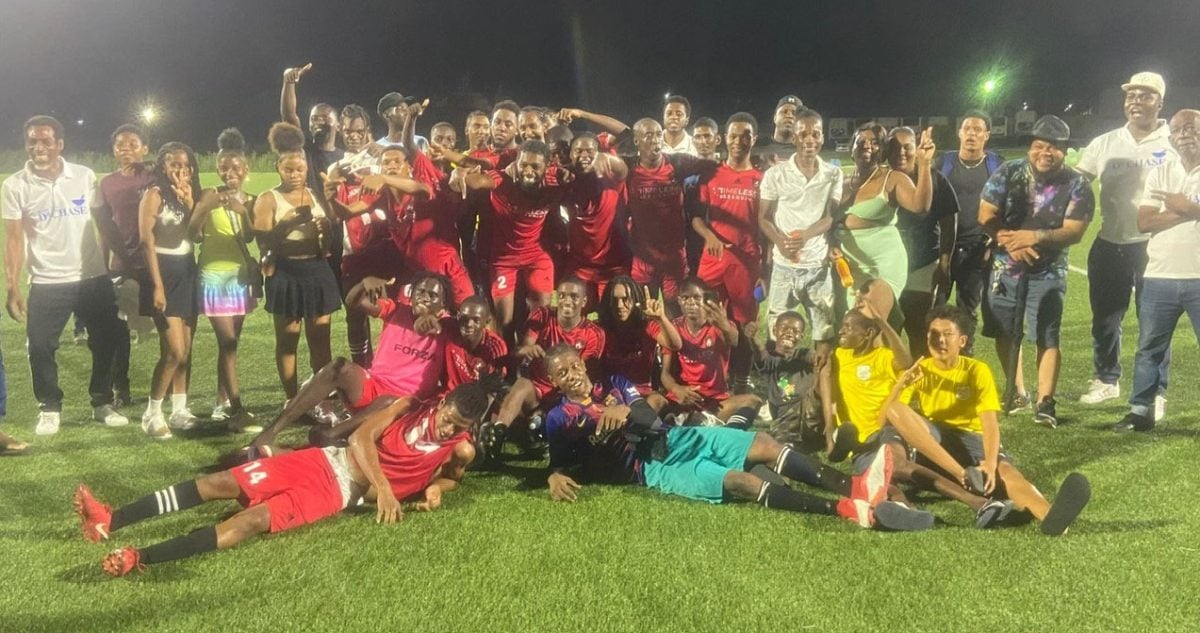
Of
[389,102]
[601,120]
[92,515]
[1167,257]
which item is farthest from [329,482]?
[1167,257]

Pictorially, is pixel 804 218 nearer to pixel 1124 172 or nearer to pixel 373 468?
pixel 1124 172

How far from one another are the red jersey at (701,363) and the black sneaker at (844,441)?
77 cm

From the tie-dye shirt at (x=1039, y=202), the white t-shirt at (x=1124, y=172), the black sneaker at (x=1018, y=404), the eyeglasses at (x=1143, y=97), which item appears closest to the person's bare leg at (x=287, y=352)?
the tie-dye shirt at (x=1039, y=202)

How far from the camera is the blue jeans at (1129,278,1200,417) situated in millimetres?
5652

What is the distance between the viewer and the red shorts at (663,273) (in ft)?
20.9

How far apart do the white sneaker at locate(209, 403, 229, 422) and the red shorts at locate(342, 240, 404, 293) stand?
1358 millimetres

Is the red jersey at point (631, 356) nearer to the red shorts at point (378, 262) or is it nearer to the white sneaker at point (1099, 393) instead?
the red shorts at point (378, 262)

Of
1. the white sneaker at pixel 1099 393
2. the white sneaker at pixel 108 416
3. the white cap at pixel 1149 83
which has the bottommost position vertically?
the white sneaker at pixel 1099 393

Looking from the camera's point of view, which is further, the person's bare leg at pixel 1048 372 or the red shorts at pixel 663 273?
the red shorts at pixel 663 273

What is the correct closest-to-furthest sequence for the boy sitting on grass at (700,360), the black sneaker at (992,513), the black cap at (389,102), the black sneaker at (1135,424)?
the black sneaker at (992,513), the boy sitting on grass at (700,360), the black sneaker at (1135,424), the black cap at (389,102)

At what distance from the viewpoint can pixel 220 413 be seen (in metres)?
6.44

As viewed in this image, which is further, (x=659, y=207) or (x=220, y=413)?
(x=220, y=413)

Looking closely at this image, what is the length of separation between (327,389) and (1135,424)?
17.0 feet

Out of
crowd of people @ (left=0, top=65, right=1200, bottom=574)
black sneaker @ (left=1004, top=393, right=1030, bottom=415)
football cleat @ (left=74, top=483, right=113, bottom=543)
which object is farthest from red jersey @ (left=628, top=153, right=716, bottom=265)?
football cleat @ (left=74, top=483, right=113, bottom=543)
